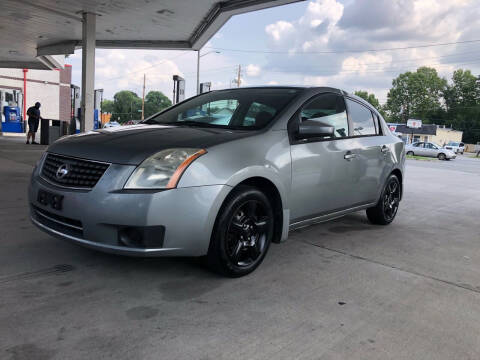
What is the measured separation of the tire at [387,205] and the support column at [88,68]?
11.2 metres

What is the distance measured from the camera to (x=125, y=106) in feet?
389

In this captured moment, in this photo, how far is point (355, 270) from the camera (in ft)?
11.6

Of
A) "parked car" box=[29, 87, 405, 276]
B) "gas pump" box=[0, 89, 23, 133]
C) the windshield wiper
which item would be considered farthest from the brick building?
"parked car" box=[29, 87, 405, 276]

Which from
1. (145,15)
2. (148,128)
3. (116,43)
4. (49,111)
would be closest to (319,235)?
(148,128)

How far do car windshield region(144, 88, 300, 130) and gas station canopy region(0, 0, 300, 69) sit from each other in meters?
7.68

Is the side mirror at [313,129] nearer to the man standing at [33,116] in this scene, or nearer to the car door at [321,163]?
the car door at [321,163]

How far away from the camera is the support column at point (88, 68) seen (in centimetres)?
1363

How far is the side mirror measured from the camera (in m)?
3.50

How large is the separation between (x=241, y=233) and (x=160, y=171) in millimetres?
813

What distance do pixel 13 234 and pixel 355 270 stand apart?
→ 327cm

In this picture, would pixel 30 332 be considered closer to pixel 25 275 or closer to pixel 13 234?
pixel 25 275

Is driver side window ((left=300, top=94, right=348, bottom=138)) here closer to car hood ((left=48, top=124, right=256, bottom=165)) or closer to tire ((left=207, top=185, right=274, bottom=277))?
car hood ((left=48, top=124, right=256, bottom=165))

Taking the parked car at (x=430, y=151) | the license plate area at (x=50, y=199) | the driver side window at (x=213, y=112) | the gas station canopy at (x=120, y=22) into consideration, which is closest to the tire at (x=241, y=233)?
the driver side window at (x=213, y=112)

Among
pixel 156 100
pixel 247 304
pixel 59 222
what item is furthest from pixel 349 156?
pixel 156 100
